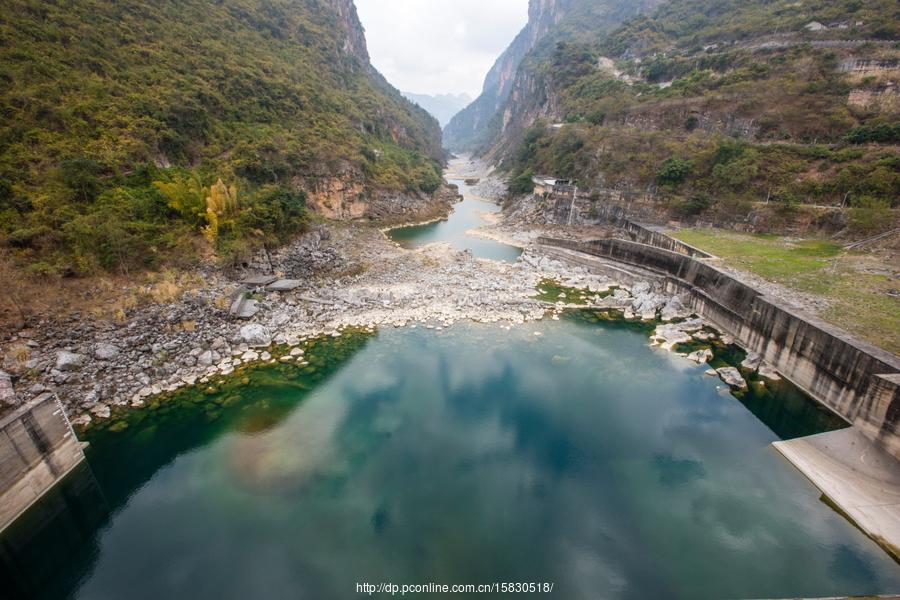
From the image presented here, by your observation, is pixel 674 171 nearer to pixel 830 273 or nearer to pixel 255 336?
pixel 830 273

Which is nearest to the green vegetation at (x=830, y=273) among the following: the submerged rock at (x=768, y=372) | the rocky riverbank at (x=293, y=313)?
the submerged rock at (x=768, y=372)

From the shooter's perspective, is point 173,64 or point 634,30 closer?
point 173,64

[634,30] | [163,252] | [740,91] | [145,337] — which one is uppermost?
[634,30]

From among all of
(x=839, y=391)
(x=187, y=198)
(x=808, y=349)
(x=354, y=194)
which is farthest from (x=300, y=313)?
(x=839, y=391)

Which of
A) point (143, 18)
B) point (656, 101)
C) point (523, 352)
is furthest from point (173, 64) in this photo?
point (656, 101)

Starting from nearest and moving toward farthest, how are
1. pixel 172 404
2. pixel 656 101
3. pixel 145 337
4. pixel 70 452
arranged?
pixel 70 452, pixel 172 404, pixel 145 337, pixel 656 101

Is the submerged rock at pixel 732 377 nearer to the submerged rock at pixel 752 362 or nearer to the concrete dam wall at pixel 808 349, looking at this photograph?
the submerged rock at pixel 752 362

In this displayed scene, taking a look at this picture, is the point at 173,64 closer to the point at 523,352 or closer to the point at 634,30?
the point at 523,352
